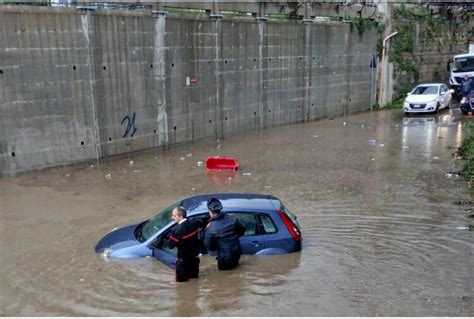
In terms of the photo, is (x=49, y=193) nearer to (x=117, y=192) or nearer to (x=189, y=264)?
(x=117, y=192)

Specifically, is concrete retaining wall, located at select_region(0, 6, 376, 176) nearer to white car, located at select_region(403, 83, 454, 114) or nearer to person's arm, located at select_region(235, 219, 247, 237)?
white car, located at select_region(403, 83, 454, 114)

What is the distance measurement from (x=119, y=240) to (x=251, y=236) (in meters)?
2.05

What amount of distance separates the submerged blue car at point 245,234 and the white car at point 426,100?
21.1m

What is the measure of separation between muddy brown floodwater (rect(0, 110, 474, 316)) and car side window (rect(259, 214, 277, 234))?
419 millimetres

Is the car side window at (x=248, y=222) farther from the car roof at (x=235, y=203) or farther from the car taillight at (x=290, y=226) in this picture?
the car taillight at (x=290, y=226)

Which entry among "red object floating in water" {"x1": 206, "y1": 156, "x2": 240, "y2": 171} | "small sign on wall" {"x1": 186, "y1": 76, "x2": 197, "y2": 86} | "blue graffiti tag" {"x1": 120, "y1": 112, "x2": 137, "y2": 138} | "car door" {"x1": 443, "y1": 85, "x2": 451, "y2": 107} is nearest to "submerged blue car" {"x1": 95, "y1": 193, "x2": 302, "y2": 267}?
"red object floating in water" {"x1": 206, "y1": 156, "x2": 240, "y2": 171}

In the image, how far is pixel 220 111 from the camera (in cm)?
2147

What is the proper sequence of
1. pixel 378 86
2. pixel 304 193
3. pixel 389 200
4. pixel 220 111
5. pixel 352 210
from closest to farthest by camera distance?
pixel 352 210, pixel 389 200, pixel 304 193, pixel 220 111, pixel 378 86

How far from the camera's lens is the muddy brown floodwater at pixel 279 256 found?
Result: 6.66 meters

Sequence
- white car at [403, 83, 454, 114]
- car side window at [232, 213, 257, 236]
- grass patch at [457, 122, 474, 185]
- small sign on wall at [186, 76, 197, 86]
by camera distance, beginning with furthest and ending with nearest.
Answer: white car at [403, 83, 454, 114] < small sign on wall at [186, 76, 197, 86] < grass patch at [457, 122, 474, 185] < car side window at [232, 213, 257, 236]

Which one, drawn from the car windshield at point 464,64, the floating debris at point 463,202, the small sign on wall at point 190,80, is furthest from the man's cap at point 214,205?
the car windshield at point 464,64

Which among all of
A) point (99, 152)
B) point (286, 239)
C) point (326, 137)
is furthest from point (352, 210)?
point (326, 137)

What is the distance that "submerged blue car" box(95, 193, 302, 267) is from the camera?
7754mm

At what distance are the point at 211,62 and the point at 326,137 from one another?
217 inches
